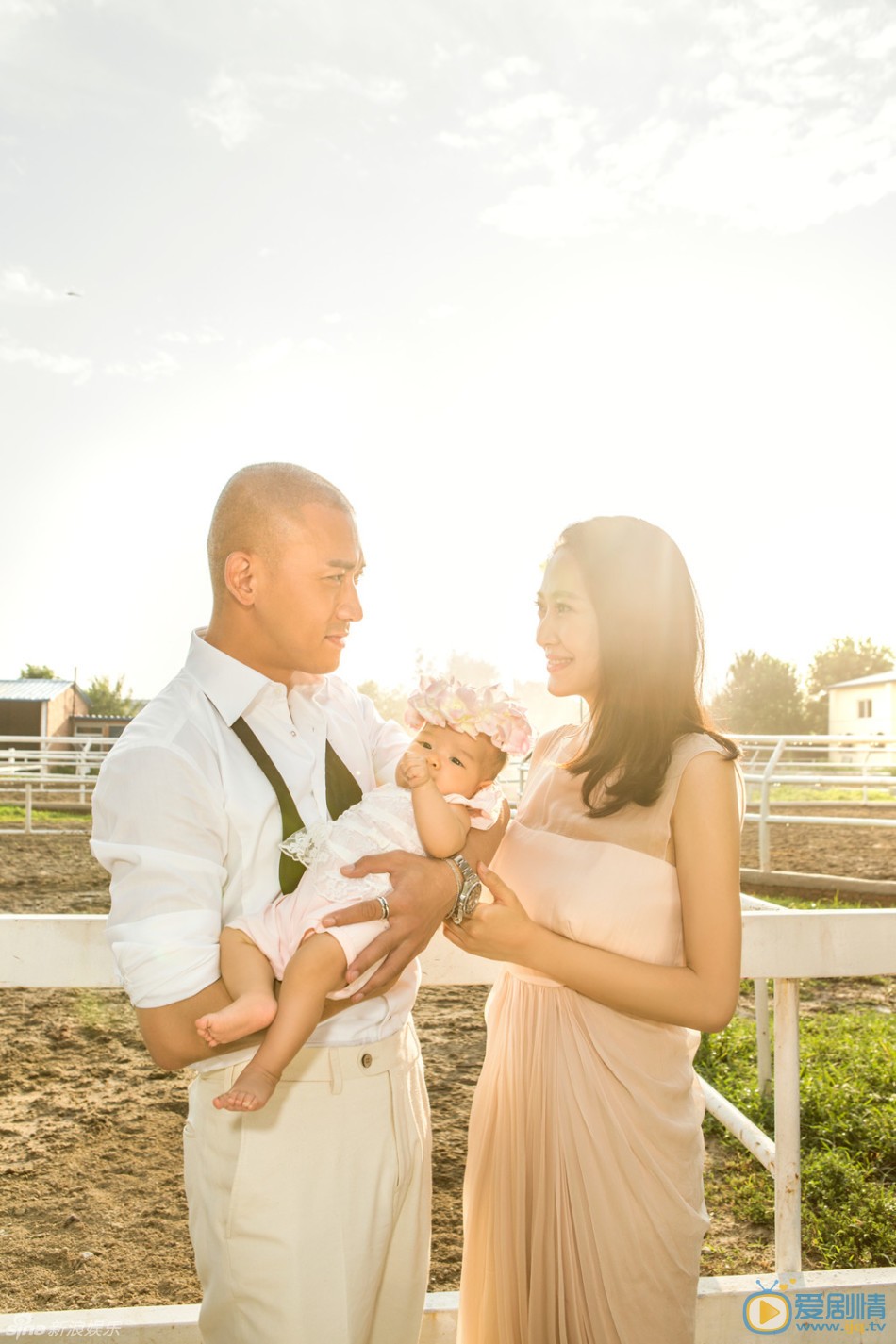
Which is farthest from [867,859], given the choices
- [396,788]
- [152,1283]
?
[396,788]

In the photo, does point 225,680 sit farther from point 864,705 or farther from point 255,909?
point 864,705

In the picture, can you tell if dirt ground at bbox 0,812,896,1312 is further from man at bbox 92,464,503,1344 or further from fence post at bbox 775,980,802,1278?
man at bbox 92,464,503,1344

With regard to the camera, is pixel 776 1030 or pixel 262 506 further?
pixel 776 1030

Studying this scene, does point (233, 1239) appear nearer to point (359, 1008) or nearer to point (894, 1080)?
point (359, 1008)

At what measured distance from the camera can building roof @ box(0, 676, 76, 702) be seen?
41897mm

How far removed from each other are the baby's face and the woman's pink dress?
230 millimetres

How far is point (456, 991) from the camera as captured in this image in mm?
6062

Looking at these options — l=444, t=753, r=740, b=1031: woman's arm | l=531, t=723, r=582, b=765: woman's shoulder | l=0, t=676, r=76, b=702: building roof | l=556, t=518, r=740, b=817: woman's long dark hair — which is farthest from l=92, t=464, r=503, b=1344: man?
l=0, t=676, r=76, b=702: building roof

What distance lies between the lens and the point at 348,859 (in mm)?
1642

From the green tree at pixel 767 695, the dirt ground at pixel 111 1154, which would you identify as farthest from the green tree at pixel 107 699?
the dirt ground at pixel 111 1154

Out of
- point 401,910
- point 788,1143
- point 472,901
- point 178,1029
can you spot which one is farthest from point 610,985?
point 178,1029

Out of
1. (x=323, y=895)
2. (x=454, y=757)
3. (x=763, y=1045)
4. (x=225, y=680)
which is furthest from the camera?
(x=763, y=1045)

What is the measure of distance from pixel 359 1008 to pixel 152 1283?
6.20ft

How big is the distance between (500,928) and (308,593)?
68cm
